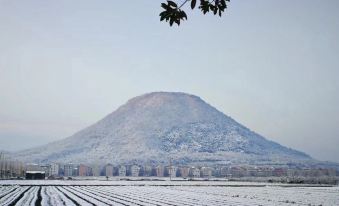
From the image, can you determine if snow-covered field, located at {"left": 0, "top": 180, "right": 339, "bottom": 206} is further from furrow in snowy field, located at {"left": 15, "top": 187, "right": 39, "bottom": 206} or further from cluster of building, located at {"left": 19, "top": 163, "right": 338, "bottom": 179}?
cluster of building, located at {"left": 19, "top": 163, "right": 338, "bottom": 179}

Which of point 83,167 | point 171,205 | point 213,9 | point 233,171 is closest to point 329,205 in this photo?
point 171,205

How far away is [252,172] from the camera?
180 metres

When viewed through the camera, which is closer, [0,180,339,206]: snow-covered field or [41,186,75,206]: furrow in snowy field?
[41,186,75,206]: furrow in snowy field

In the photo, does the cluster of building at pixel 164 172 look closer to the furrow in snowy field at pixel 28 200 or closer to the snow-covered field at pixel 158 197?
the snow-covered field at pixel 158 197

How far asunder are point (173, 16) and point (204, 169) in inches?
6995

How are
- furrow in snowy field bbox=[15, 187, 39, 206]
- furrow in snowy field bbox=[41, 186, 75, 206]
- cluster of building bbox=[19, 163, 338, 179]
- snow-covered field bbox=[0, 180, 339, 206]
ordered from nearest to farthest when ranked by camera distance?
1. furrow in snowy field bbox=[15, 187, 39, 206]
2. furrow in snowy field bbox=[41, 186, 75, 206]
3. snow-covered field bbox=[0, 180, 339, 206]
4. cluster of building bbox=[19, 163, 338, 179]

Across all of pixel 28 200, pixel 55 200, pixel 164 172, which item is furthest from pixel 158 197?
pixel 164 172

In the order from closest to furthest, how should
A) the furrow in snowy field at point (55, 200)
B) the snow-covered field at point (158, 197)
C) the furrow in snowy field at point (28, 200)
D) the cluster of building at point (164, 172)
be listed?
the furrow in snowy field at point (28, 200), the furrow in snowy field at point (55, 200), the snow-covered field at point (158, 197), the cluster of building at point (164, 172)

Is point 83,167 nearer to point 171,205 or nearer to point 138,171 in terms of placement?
point 138,171

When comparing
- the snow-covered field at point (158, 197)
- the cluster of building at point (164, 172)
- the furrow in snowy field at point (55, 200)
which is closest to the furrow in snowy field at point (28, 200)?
the snow-covered field at point (158, 197)

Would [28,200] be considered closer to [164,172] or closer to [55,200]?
[55,200]

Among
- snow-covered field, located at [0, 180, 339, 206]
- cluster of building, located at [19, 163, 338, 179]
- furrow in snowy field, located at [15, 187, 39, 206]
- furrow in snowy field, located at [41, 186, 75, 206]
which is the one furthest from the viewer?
cluster of building, located at [19, 163, 338, 179]

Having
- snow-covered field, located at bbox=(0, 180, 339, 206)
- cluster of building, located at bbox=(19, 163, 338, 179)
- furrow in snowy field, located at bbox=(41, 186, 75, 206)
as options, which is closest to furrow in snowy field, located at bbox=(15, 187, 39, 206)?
snow-covered field, located at bbox=(0, 180, 339, 206)

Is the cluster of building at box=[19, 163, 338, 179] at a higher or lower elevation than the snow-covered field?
higher
